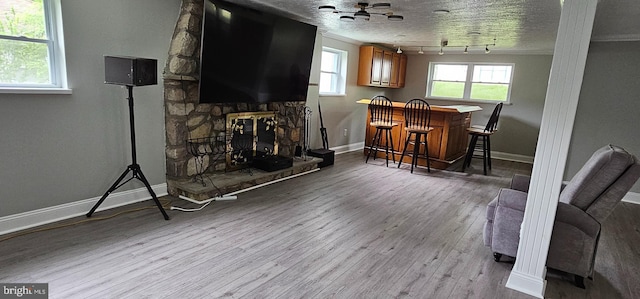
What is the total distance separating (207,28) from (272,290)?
2.54 metres

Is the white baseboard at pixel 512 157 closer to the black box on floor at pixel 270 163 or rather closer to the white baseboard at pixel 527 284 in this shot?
the black box on floor at pixel 270 163

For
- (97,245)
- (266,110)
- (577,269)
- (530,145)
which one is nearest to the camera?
(577,269)

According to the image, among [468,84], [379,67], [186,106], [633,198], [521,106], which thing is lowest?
[633,198]

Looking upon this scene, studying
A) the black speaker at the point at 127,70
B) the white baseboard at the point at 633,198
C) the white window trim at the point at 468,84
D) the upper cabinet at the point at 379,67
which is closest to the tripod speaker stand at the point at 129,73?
the black speaker at the point at 127,70

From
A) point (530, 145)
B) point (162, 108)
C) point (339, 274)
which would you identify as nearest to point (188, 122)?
point (162, 108)

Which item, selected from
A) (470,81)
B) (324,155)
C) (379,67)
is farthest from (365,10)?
(470,81)

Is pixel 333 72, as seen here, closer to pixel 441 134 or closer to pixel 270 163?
pixel 441 134

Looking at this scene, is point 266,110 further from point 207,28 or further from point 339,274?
point 339,274

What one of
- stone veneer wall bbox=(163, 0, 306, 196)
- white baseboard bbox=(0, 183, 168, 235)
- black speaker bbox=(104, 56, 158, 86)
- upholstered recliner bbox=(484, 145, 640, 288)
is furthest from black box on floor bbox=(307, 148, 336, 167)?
upholstered recliner bbox=(484, 145, 640, 288)

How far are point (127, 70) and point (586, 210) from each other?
3.58 m

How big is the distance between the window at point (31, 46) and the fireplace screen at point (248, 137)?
5.81 ft

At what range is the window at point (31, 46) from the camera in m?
2.70

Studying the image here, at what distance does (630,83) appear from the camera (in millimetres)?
4602

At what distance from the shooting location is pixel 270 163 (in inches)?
181
